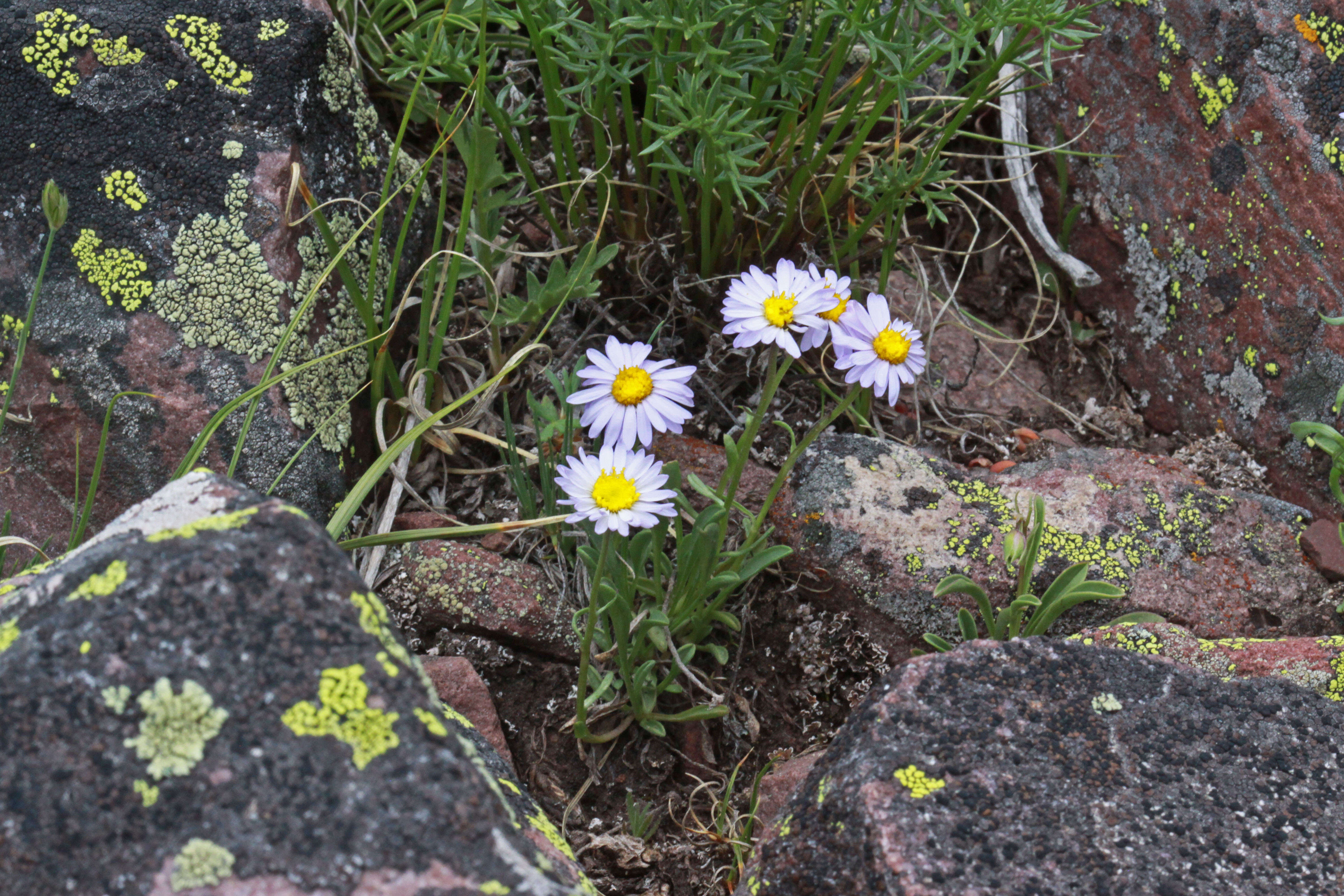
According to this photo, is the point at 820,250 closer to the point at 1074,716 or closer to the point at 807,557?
the point at 807,557

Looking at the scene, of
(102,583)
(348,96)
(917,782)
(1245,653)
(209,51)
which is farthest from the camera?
(348,96)

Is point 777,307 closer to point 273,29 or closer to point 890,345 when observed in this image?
point 890,345

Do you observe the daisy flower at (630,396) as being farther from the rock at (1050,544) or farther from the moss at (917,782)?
the moss at (917,782)

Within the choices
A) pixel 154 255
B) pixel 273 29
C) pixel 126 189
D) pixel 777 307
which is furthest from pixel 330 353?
pixel 777 307

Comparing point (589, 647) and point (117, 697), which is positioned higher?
point (117, 697)

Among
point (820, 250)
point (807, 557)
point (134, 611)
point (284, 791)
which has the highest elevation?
point (820, 250)

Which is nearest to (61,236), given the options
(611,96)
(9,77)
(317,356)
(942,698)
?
(9,77)

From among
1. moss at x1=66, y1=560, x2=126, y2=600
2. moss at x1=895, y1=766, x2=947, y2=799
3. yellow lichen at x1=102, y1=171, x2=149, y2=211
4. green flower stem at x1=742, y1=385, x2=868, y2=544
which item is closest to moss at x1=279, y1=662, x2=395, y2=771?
moss at x1=66, y1=560, x2=126, y2=600
